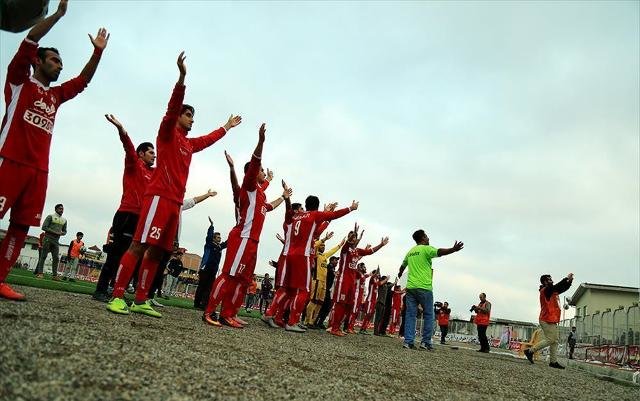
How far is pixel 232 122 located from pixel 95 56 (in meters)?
2.11

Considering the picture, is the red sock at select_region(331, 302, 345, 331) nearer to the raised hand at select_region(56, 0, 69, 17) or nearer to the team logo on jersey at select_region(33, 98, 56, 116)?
the team logo on jersey at select_region(33, 98, 56, 116)

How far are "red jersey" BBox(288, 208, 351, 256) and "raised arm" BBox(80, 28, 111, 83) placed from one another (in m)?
4.05

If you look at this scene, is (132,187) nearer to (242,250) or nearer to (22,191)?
(242,250)

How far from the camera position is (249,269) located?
617cm

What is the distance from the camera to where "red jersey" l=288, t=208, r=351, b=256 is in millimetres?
7500

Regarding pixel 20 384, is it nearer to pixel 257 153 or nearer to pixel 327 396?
pixel 327 396

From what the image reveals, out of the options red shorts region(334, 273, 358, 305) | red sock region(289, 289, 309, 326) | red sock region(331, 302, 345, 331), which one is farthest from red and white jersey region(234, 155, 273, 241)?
red shorts region(334, 273, 358, 305)

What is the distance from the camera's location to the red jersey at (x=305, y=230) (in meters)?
7.50

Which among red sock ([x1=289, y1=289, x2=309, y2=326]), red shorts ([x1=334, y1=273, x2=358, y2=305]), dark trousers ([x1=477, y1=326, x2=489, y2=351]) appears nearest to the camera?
red sock ([x1=289, y1=289, x2=309, y2=326])

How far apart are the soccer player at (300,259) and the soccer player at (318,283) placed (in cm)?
351

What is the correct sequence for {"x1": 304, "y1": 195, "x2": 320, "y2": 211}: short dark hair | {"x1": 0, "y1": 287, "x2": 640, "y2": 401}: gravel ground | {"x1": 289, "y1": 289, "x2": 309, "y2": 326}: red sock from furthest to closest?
1. {"x1": 304, "y1": 195, "x2": 320, "y2": 211}: short dark hair
2. {"x1": 289, "y1": 289, "x2": 309, "y2": 326}: red sock
3. {"x1": 0, "y1": 287, "x2": 640, "y2": 401}: gravel ground

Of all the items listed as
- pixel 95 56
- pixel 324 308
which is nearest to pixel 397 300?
pixel 324 308

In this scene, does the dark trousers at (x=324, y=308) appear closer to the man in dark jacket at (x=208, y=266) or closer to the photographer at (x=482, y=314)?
the man in dark jacket at (x=208, y=266)

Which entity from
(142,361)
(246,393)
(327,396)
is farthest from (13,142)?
(327,396)
